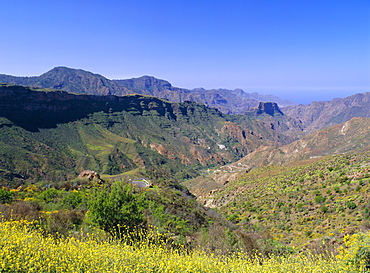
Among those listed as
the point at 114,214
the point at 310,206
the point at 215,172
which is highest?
the point at 114,214

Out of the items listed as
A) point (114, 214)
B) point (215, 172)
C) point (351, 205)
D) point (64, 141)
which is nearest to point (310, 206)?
point (351, 205)

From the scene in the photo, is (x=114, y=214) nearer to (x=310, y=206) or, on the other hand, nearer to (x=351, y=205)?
(x=351, y=205)

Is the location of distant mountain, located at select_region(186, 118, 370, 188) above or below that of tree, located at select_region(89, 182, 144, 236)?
below

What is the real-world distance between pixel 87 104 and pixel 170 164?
3271 inches

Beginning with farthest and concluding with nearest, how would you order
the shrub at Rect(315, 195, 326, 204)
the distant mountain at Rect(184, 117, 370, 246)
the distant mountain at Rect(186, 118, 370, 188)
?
the distant mountain at Rect(186, 118, 370, 188) → the shrub at Rect(315, 195, 326, 204) → the distant mountain at Rect(184, 117, 370, 246)

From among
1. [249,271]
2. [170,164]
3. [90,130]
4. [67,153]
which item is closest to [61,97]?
[90,130]

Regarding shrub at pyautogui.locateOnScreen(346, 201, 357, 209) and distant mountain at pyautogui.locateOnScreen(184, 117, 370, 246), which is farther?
shrub at pyautogui.locateOnScreen(346, 201, 357, 209)

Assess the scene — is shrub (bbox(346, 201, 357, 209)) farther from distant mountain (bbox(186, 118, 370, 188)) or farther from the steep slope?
distant mountain (bbox(186, 118, 370, 188))

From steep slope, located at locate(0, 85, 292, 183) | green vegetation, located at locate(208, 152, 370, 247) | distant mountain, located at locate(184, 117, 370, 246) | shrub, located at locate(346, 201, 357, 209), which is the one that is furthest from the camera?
steep slope, located at locate(0, 85, 292, 183)

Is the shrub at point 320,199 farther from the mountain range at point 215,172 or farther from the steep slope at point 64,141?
the steep slope at point 64,141

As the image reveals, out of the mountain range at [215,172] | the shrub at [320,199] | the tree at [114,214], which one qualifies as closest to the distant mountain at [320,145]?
the mountain range at [215,172]

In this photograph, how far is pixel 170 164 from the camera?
547ft

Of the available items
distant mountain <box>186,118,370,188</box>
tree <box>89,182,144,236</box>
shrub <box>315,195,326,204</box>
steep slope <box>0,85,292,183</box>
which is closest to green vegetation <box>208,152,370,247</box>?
shrub <box>315,195,326,204</box>

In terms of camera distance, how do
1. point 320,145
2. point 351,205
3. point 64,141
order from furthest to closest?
point 320,145
point 64,141
point 351,205
